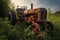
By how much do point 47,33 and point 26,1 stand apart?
3318mm

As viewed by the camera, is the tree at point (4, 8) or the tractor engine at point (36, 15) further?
the tree at point (4, 8)

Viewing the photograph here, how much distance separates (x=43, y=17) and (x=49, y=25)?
13.2 inches

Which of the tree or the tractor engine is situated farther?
the tree

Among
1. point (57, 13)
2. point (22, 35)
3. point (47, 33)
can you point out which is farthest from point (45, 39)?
point (57, 13)

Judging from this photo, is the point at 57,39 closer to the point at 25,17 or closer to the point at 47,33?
the point at 47,33

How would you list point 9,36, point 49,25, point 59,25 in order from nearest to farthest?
point 9,36
point 49,25
point 59,25

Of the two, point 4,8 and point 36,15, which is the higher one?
point 4,8

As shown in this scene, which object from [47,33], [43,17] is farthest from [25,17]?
[47,33]

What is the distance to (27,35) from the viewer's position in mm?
4941

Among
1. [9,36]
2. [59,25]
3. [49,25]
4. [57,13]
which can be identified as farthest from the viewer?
[57,13]

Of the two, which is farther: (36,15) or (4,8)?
(4,8)

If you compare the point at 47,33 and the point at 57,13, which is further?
the point at 57,13

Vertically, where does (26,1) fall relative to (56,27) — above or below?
above

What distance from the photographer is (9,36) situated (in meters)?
4.47
